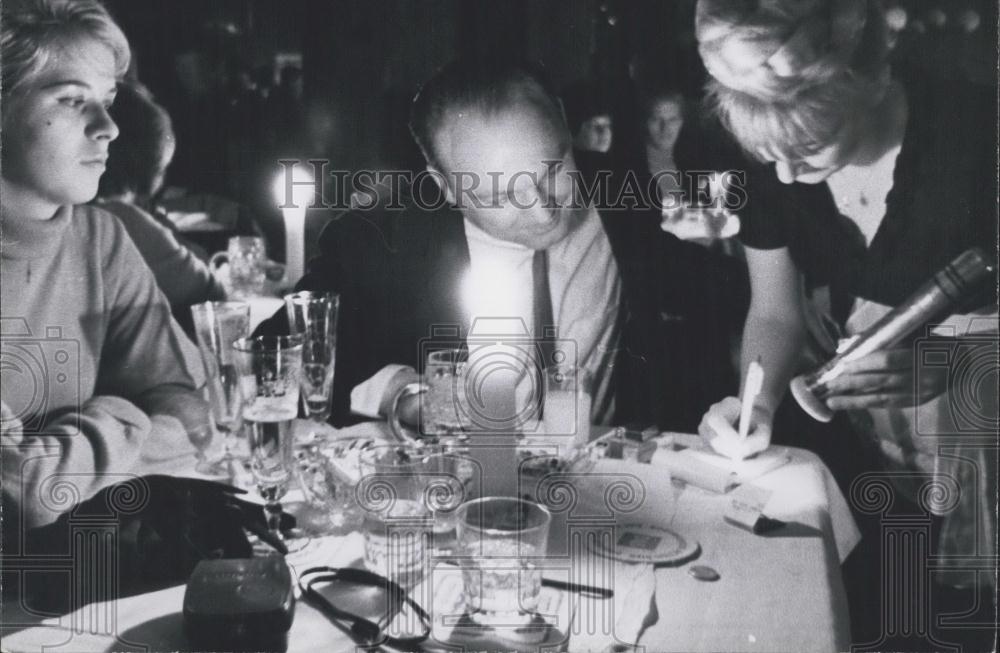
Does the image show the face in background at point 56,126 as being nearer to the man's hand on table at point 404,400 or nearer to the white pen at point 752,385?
the man's hand on table at point 404,400

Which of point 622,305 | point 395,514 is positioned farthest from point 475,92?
point 395,514

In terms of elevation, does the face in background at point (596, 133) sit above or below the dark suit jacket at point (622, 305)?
above

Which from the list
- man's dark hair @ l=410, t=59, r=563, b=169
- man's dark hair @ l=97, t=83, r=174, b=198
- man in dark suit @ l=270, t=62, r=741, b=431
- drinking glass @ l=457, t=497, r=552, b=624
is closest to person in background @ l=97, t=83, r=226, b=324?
man's dark hair @ l=97, t=83, r=174, b=198

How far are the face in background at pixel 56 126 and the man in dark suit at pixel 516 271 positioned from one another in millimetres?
481

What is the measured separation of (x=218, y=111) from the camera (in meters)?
1.59

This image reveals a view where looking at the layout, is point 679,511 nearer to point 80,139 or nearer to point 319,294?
point 319,294

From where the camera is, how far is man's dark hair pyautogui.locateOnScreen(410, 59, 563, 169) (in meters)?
1.56

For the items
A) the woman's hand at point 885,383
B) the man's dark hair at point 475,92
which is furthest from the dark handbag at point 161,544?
the woman's hand at point 885,383

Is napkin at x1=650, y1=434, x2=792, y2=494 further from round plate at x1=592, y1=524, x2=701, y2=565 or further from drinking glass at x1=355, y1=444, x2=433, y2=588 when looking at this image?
drinking glass at x1=355, y1=444, x2=433, y2=588

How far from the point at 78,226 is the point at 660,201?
1106 mm

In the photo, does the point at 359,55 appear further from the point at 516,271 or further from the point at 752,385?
the point at 752,385

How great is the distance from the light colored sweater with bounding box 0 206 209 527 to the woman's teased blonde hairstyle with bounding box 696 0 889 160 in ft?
3.78

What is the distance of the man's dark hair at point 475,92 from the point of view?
5.10 ft

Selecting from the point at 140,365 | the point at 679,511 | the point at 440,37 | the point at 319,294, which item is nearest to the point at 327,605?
the point at 679,511
